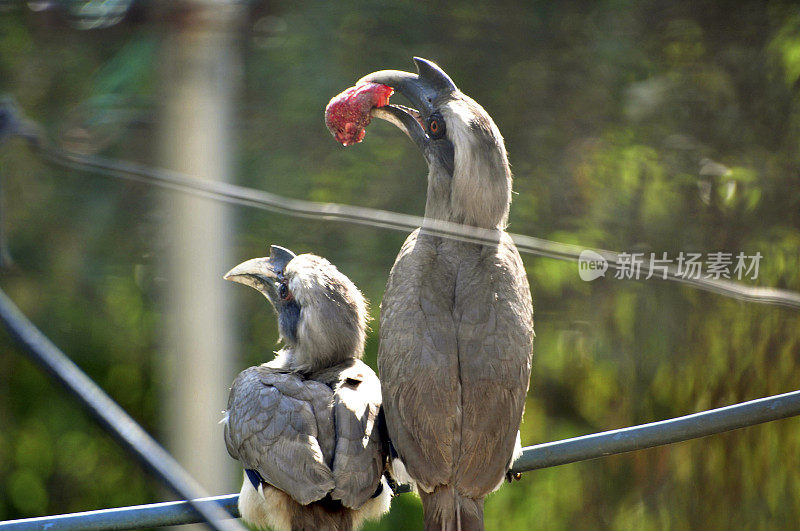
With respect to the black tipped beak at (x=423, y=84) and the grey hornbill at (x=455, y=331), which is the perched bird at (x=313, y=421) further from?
the black tipped beak at (x=423, y=84)

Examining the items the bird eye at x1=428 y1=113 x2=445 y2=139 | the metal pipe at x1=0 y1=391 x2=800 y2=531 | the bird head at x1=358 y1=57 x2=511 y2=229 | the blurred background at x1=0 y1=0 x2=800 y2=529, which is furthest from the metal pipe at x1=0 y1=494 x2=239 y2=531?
the blurred background at x1=0 y1=0 x2=800 y2=529

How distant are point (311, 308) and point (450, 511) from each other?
0.77m

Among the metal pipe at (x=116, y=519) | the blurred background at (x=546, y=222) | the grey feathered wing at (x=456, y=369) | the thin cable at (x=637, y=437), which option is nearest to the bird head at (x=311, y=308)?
the grey feathered wing at (x=456, y=369)

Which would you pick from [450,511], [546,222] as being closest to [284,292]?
[450,511]

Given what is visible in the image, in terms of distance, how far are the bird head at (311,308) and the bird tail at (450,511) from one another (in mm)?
596

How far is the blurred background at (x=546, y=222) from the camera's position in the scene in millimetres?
4332

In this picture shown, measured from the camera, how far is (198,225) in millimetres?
2773

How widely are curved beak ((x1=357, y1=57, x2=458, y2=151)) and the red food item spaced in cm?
2

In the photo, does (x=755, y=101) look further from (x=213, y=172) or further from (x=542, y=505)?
(x=213, y=172)

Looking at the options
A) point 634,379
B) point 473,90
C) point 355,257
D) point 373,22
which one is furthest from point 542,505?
point 373,22

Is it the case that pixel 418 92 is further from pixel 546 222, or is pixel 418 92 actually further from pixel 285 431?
pixel 546 222

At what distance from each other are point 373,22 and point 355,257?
121cm

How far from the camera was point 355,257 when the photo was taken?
173 inches

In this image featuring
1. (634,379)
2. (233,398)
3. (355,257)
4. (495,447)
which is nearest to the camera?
(495,447)
